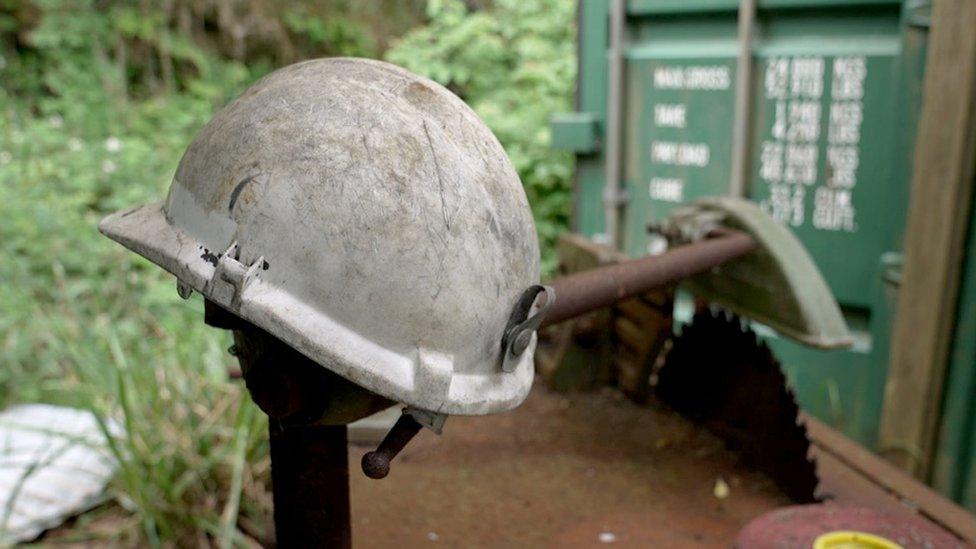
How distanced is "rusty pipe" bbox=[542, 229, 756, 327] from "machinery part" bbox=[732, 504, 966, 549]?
481 millimetres

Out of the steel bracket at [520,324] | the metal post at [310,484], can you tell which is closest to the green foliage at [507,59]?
the metal post at [310,484]

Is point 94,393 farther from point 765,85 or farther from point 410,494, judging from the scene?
Answer: point 765,85

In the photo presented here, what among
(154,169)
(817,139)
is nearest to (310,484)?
(817,139)

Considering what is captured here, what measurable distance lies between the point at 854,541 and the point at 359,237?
105cm

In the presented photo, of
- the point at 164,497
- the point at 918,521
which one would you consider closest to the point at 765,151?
the point at 918,521

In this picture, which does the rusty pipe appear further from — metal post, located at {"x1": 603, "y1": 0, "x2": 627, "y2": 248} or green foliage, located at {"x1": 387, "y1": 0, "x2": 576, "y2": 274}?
green foliage, located at {"x1": 387, "y1": 0, "x2": 576, "y2": 274}

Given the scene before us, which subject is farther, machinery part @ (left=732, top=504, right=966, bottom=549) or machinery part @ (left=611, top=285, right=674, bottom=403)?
machinery part @ (left=611, top=285, right=674, bottom=403)

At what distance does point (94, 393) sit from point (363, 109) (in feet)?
7.71

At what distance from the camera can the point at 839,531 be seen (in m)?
1.50

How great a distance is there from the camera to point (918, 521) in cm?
163

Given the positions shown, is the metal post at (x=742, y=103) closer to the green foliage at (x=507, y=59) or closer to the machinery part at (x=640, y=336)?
the machinery part at (x=640, y=336)

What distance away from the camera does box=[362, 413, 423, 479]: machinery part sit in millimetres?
1059

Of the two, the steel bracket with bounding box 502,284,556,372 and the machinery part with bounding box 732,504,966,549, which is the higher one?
the steel bracket with bounding box 502,284,556,372

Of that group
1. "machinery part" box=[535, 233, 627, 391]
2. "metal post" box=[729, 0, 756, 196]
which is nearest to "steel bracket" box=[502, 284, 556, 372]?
"machinery part" box=[535, 233, 627, 391]
